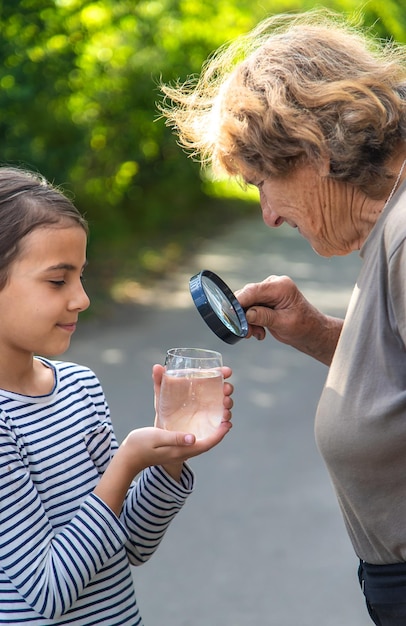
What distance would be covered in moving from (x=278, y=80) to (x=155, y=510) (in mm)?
1009

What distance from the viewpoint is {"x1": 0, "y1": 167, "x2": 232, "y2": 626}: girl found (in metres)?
1.91

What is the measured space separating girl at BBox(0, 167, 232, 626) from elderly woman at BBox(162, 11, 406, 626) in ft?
1.09

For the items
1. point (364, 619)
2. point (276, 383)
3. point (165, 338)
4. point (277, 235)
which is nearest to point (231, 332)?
point (364, 619)

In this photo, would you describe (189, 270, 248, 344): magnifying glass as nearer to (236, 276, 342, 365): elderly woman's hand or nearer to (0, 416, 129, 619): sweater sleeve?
(236, 276, 342, 365): elderly woman's hand

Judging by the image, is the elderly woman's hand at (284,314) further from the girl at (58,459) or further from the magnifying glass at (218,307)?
the girl at (58,459)

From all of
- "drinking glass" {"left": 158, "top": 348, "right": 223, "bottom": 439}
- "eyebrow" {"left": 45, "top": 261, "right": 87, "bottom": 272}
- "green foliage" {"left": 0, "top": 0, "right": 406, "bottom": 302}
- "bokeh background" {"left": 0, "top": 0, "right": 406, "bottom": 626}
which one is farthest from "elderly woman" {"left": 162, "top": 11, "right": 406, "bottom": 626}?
"green foliage" {"left": 0, "top": 0, "right": 406, "bottom": 302}

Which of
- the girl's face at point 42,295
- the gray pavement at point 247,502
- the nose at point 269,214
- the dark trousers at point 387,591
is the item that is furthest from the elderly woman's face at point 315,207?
the gray pavement at point 247,502

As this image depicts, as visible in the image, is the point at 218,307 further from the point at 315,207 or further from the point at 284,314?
the point at 315,207

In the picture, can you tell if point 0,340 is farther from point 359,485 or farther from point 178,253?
point 178,253

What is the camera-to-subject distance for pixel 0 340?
81.4 inches

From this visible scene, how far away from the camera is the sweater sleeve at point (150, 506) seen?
2178mm

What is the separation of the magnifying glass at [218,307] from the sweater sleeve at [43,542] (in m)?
0.57

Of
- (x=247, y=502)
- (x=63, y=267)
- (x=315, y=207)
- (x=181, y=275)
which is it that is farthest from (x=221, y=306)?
(x=181, y=275)

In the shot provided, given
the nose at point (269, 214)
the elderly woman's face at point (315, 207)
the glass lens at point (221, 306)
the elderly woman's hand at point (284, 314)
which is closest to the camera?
the elderly woman's face at point (315, 207)
